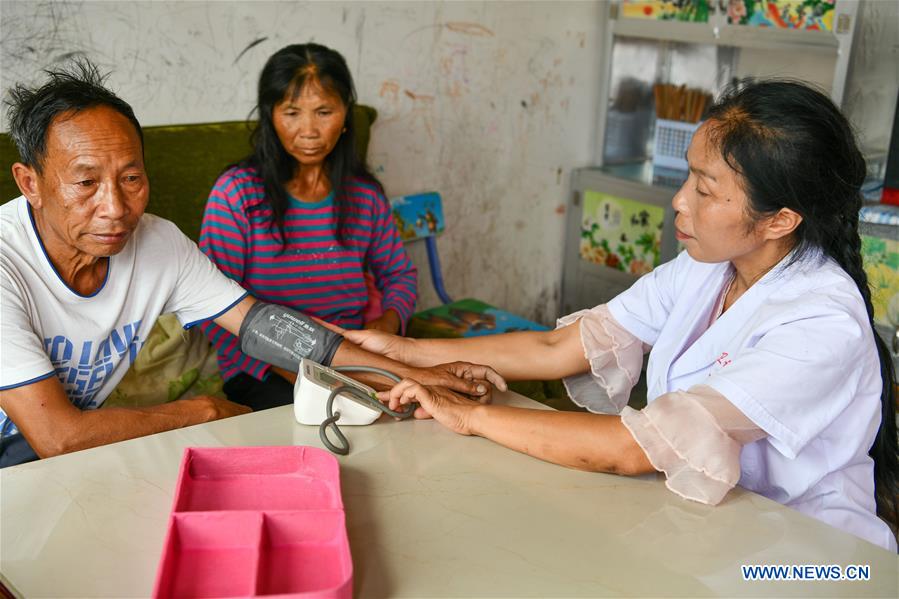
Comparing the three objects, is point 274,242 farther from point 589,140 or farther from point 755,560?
point 589,140

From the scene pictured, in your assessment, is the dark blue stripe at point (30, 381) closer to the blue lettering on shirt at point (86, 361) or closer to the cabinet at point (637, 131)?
the blue lettering on shirt at point (86, 361)

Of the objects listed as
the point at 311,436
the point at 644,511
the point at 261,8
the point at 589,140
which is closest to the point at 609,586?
the point at 644,511

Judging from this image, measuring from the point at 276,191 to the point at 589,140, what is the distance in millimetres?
1971

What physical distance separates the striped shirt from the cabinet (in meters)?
1.32

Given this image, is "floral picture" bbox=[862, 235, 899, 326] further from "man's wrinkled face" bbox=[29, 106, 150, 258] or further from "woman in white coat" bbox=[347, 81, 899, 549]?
"man's wrinkled face" bbox=[29, 106, 150, 258]

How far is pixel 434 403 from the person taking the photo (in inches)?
60.2

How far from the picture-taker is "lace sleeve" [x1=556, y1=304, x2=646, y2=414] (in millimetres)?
1846

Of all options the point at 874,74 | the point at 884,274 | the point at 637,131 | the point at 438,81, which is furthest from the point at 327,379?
the point at 637,131

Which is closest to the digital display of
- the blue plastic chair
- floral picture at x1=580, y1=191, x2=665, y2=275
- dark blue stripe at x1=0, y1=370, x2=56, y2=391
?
dark blue stripe at x1=0, y1=370, x2=56, y2=391

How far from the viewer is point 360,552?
3.79 ft

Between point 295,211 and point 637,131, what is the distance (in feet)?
7.03

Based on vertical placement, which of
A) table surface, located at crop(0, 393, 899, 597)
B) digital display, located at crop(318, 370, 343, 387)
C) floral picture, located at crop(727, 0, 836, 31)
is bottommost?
table surface, located at crop(0, 393, 899, 597)

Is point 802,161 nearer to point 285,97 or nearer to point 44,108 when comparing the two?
point 44,108

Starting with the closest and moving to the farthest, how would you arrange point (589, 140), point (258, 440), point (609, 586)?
point (609, 586) → point (258, 440) → point (589, 140)
